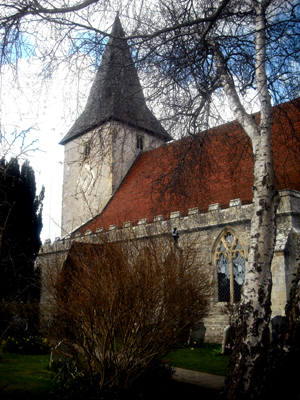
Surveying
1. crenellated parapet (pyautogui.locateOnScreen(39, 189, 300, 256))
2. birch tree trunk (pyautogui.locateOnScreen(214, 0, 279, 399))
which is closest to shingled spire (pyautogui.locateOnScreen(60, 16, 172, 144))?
birch tree trunk (pyautogui.locateOnScreen(214, 0, 279, 399))

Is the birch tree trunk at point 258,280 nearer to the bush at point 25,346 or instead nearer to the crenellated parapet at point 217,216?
the crenellated parapet at point 217,216

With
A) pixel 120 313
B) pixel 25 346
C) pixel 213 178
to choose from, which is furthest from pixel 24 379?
pixel 213 178

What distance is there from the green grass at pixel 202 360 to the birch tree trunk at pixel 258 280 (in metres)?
3.43

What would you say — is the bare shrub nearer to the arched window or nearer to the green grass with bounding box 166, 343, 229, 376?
the green grass with bounding box 166, 343, 229, 376

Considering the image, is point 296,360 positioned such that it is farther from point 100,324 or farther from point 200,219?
point 200,219

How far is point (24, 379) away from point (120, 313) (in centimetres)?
252

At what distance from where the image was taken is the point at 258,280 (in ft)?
13.8

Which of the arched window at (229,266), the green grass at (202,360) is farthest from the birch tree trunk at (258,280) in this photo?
the arched window at (229,266)

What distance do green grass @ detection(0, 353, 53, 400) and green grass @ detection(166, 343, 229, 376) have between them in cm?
234

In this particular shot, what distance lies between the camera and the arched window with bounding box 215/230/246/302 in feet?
38.7

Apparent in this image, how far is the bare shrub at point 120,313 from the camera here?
5.35 meters

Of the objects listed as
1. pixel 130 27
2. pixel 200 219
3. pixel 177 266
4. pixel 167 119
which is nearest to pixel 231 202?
pixel 200 219

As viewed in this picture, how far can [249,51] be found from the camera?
597 cm

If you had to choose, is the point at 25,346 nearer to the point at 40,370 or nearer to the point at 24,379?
the point at 40,370
